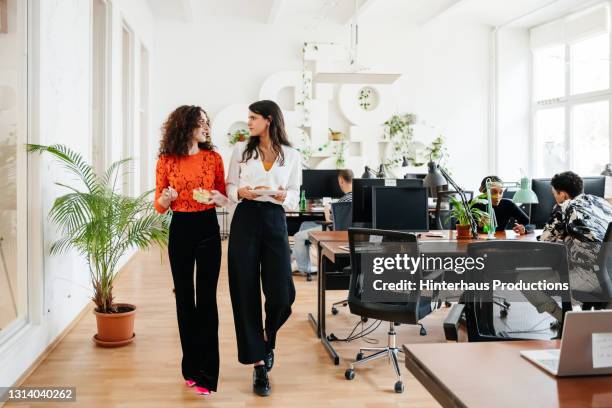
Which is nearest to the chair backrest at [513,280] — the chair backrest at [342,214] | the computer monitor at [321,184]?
the chair backrest at [342,214]

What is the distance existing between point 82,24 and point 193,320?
2.96 m

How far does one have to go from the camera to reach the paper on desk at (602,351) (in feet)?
4.42

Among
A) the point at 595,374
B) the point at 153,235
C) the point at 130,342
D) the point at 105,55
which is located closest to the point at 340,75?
the point at 105,55

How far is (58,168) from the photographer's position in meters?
4.11

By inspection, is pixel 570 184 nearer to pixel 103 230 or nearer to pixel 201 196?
pixel 201 196

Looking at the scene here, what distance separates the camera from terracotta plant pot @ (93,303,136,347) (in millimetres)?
4039

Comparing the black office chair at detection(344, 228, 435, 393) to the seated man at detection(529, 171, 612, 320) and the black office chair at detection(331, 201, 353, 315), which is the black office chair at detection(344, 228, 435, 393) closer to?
the seated man at detection(529, 171, 612, 320)

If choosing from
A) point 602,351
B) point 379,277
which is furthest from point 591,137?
point 602,351

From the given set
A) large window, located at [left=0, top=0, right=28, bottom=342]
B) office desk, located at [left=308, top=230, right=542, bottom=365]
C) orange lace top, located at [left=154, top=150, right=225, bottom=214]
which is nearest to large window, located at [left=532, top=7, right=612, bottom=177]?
office desk, located at [left=308, top=230, right=542, bottom=365]

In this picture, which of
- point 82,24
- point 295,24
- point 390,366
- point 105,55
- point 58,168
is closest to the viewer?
point 390,366

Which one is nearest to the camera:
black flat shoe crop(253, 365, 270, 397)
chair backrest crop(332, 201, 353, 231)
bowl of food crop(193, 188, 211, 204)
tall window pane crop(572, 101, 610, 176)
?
bowl of food crop(193, 188, 211, 204)

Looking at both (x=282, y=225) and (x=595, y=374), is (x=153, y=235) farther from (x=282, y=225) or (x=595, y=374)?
(x=595, y=374)

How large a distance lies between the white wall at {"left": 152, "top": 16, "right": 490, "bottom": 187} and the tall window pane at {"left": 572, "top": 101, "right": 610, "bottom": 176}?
5.34 ft

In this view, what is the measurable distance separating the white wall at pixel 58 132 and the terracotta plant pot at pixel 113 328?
1.03 ft
